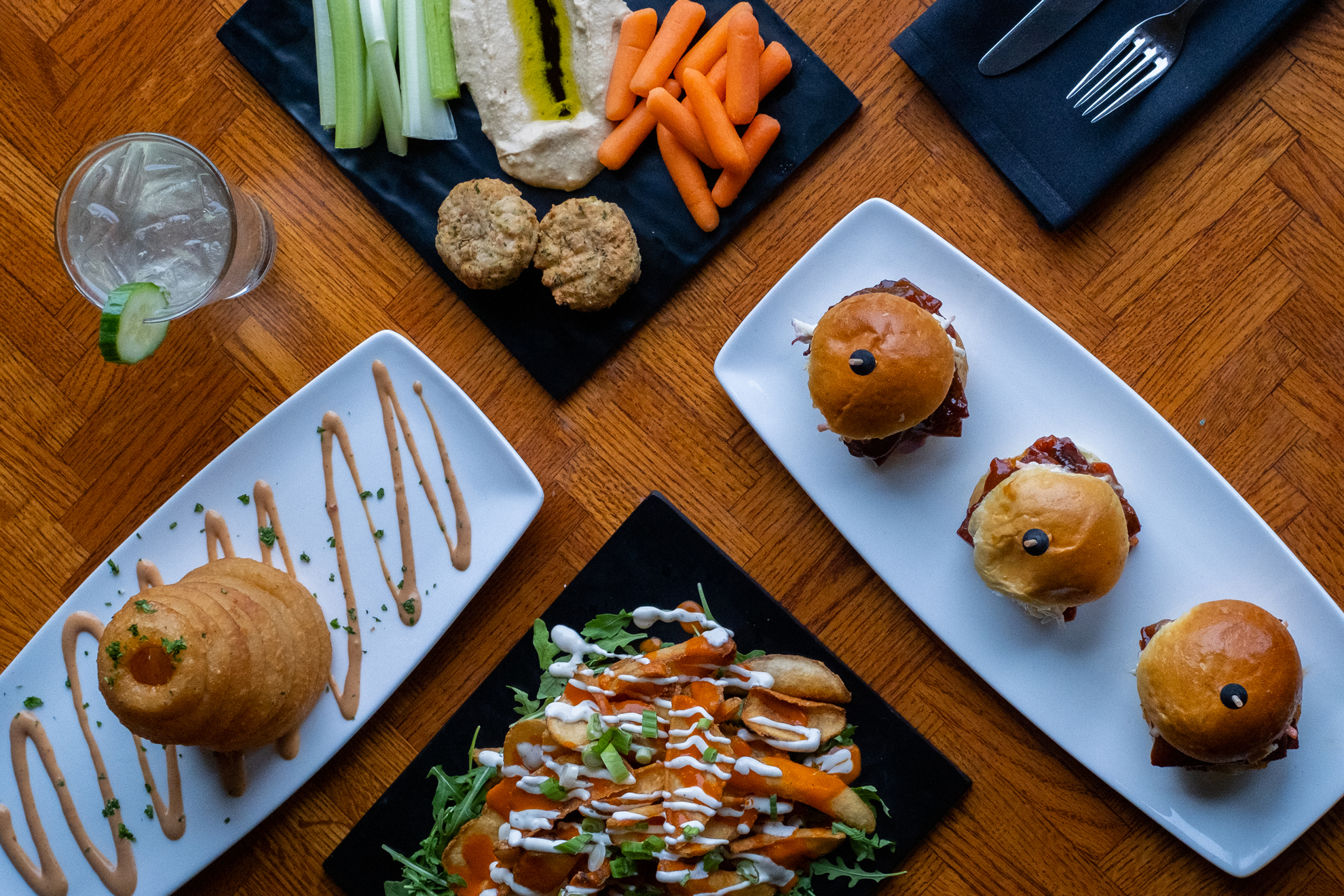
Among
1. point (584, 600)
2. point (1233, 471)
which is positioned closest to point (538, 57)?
point (584, 600)

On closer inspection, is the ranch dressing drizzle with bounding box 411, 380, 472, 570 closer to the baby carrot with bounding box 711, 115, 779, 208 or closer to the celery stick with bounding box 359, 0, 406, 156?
the celery stick with bounding box 359, 0, 406, 156

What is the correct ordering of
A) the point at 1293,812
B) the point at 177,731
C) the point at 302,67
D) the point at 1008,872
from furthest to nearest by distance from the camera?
the point at 302,67 → the point at 1008,872 → the point at 1293,812 → the point at 177,731

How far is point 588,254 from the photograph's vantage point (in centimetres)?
204

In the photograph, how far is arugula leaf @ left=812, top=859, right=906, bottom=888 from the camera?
1964 mm

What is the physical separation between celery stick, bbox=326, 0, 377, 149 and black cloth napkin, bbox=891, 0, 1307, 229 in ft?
4.38

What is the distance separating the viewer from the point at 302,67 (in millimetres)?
2188

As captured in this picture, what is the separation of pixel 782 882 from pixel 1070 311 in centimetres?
154

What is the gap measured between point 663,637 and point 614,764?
0.33 meters

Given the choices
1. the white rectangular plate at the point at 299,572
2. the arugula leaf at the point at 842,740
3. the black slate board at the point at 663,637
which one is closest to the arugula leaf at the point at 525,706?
the black slate board at the point at 663,637

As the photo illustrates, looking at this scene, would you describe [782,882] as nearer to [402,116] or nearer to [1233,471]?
[1233,471]

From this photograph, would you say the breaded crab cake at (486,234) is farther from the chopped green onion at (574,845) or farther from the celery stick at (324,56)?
the chopped green onion at (574,845)

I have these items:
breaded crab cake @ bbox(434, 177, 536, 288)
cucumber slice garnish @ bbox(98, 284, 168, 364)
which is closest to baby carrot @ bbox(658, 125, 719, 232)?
breaded crab cake @ bbox(434, 177, 536, 288)

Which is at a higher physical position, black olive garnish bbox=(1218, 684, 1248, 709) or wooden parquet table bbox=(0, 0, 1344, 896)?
wooden parquet table bbox=(0, 0, 1344, 896)

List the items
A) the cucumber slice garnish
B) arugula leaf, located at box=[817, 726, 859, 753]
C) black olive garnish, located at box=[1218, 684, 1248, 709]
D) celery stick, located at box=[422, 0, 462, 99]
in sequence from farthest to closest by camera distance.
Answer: celery stick, located at box=[422, 0, 462, 99] → arugula leaf, located at box=[817, 726, 859, 753] → the cucumber slice garnish → black olive garnish, located at box=[1218, 684, 1248, 709]
